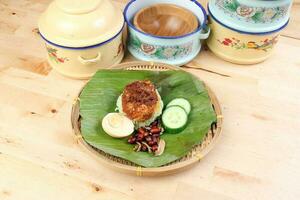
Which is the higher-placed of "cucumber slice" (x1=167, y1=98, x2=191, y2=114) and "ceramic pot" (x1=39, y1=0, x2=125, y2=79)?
"ceramic pot" (x1=39, y1=0, x2=125, y2=79)

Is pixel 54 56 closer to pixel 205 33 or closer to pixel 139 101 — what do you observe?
pixel 139 101

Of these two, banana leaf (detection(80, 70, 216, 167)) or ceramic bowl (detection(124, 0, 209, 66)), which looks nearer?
banana leaf (detection(80, 70, 216, 167))

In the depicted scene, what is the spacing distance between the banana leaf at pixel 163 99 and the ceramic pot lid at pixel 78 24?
11 cm

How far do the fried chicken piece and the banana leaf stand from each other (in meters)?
0.07

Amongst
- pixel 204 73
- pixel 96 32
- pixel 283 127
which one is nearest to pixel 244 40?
pixel 204 73

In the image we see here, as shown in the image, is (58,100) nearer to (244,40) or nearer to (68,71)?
(68,71)

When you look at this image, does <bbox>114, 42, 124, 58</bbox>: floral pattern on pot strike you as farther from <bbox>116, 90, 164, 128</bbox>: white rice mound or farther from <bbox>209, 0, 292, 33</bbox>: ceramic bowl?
<bbox>209, 0, 292, 33</bbox>: ceramic bowl

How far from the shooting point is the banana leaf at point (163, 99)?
98cm

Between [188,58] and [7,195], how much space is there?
2.25ft

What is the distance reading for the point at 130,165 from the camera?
3.17 ft

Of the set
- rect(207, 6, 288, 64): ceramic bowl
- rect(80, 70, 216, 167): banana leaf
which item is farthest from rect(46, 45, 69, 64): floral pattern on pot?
rect(207, 6, 288, 64): ceramic bowl

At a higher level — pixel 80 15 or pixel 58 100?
pixel 80 15

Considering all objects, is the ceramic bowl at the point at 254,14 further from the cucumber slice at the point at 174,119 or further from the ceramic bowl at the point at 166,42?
the cucumber slice at the point at 174,119

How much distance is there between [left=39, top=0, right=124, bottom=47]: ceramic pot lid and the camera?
1107 millimetres
